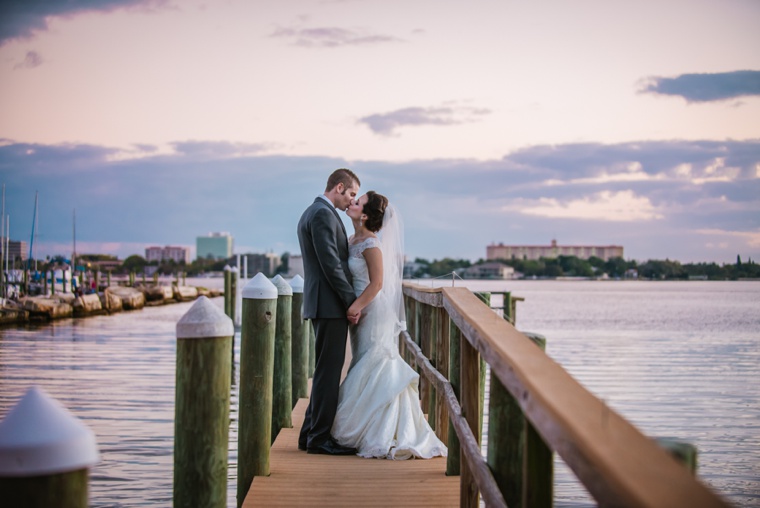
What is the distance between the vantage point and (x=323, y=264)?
554 cm

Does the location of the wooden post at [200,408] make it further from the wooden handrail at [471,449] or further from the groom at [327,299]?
the groom at [327,299]

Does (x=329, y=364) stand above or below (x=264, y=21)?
below

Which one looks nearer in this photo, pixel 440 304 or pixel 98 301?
pixel 440 304

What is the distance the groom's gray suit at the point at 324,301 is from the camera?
554cm

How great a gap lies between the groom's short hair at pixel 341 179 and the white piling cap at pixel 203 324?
2.73m

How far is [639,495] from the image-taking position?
133 centimetres

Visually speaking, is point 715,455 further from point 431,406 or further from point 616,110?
point 616,110

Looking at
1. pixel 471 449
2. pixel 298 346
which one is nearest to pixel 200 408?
pixel 471 449

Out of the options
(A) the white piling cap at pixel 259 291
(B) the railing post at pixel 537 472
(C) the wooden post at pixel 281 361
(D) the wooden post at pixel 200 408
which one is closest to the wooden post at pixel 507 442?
(B) the railing post at pixel 537 472

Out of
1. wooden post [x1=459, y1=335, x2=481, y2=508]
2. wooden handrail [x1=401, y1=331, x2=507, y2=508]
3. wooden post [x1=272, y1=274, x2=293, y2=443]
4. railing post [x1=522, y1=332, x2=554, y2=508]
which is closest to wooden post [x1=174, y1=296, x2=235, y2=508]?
wooden handrail [x1=401, y1=331, x2=507, y2=508]

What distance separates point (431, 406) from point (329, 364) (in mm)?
1593

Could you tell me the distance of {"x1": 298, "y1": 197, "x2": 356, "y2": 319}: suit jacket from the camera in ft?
18.2

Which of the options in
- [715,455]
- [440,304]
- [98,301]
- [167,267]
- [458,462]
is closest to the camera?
[458,462]

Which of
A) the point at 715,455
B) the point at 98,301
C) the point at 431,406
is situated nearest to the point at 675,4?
the point at 98,301
